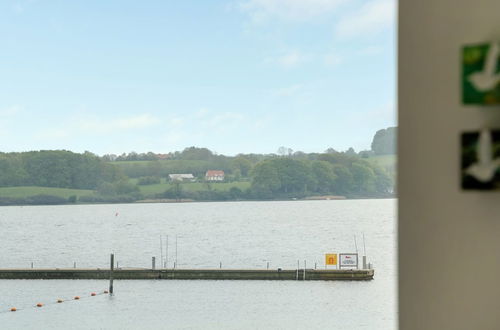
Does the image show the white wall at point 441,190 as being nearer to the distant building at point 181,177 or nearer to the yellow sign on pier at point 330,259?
the yellow sign on pier at point 330,259

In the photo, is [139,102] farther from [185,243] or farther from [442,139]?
[442,139]

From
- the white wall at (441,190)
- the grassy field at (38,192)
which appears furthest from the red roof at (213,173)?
the white wall at (441,190)

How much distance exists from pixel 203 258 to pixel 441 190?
42.3m

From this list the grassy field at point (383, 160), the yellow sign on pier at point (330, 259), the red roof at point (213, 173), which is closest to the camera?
the yellow sign on pier at point (330, 259)

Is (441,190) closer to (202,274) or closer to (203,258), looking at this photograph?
(202,274)

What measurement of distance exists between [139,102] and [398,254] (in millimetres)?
69288

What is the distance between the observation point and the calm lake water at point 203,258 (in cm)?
2828

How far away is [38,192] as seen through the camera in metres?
53.7

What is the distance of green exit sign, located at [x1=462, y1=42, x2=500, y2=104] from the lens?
1.05m

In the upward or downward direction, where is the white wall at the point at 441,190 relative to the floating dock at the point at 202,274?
upward

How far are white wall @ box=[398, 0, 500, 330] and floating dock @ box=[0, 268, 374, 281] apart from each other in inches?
1221

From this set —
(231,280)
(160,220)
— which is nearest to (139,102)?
(160,220)

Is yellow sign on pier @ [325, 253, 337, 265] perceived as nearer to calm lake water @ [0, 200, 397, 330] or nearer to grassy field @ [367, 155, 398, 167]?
calm lake water @ [0, 200, 397, 330]

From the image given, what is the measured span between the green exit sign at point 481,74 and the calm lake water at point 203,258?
73.9 feet
